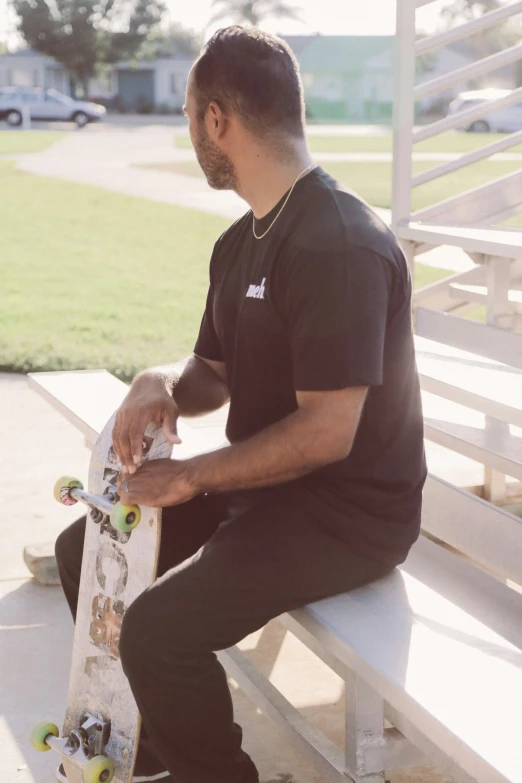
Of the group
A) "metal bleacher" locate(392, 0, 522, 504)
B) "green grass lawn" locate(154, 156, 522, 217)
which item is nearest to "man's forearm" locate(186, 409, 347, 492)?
"metal bleacher" locate(392, 0, 522, 504)

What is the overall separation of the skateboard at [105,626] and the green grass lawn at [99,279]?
3.78m

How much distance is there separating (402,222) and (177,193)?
14243 millimetres

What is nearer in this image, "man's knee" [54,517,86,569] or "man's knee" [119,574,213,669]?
"man's knee" [119,574,213,669]

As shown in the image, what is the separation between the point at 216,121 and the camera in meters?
2.26

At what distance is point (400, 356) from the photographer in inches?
86.4

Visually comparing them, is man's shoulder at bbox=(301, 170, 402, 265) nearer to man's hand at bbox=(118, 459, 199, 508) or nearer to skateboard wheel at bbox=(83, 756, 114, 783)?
man's hand at bbox=(118, 459, 199, 508)

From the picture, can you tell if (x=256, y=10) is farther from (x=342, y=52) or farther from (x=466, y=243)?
(x=466, y=243)

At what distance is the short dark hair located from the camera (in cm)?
220

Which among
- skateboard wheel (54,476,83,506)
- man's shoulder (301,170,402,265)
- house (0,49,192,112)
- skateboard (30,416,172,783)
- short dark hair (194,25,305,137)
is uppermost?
short dark hair (194,25,305,137)

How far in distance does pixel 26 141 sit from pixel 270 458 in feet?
107

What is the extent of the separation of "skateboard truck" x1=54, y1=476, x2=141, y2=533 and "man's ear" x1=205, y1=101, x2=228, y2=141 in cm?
82

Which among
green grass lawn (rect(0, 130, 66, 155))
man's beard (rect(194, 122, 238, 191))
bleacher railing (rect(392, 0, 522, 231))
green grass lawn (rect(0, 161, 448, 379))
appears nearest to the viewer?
man's beard (rect(194, 122, 238, 191))

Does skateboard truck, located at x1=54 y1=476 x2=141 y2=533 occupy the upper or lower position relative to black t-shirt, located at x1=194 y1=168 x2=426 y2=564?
lower

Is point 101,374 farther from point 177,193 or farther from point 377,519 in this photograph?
point 177,193
